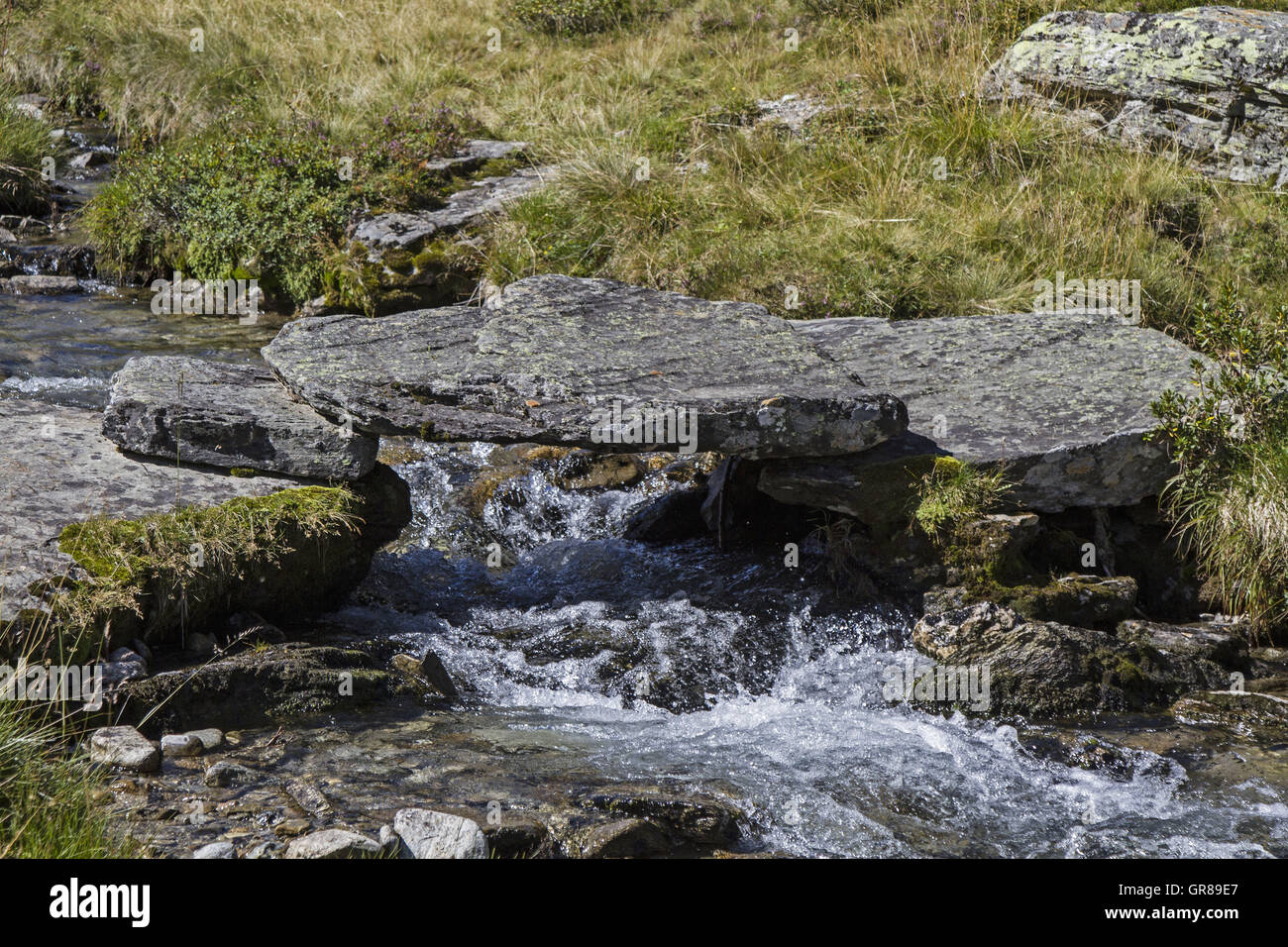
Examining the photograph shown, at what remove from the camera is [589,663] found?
551cm

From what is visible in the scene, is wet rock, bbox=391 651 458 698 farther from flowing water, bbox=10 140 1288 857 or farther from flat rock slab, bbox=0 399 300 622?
flat rock slab, bbox=0 399 300 622

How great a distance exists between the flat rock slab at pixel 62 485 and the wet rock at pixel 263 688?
0.64 m

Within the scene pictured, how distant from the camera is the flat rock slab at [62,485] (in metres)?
4.66

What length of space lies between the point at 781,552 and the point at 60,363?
6.07 meters

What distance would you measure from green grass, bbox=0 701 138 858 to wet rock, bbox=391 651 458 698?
5.39 ft

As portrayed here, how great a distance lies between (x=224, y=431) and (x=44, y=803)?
2.72 meters

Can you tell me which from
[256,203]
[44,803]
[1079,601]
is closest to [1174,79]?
[1079,601]

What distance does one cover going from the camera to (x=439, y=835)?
357 cm

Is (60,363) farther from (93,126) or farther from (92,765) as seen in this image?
(93,126)

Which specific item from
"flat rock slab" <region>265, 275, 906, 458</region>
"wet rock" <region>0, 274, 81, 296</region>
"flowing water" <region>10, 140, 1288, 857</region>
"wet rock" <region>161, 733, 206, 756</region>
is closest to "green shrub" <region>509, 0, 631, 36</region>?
"wet rock" <region>0, 274, 81, 296</region>

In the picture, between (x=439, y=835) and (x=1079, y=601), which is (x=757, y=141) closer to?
(x=1079, y=601)

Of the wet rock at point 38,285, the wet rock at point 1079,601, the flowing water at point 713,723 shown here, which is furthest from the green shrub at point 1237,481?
the wet rock at point 38,285

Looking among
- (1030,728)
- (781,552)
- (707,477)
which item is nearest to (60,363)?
(707,477)

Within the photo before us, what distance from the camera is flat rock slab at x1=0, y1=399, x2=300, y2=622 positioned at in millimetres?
4664
